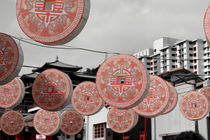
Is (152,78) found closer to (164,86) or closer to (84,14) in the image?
(164,86)

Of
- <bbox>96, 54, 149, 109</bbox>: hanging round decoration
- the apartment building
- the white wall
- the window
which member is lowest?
the window

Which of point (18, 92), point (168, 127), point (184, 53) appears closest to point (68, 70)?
point (168, 127)

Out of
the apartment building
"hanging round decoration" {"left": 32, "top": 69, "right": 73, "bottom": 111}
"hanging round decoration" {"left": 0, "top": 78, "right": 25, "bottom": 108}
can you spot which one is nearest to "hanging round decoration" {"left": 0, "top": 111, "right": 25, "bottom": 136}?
"hanging round decoration" {"left": 0, "top": 78, "right": 25, "bottom": 108}

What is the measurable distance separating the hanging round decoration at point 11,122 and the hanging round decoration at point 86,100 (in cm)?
484

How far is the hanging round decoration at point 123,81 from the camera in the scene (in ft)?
38.5

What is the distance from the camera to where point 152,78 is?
15633 mm

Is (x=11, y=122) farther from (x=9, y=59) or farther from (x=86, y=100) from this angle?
(x=9, y=59)

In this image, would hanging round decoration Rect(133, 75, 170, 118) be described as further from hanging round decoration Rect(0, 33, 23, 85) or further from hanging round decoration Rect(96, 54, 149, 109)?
hanging round decoration Rect(0, 33, 23, 85)

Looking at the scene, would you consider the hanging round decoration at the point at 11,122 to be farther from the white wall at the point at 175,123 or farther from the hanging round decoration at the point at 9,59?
the hanging round decoration at the point at 9,59

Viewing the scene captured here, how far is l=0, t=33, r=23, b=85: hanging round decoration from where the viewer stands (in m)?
10.9

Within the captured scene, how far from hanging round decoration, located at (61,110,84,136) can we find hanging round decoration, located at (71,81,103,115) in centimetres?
392

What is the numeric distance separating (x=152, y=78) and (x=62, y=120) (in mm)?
7361

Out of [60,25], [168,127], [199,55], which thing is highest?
[199,55]

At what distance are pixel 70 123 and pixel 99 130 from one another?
9.87 metres
